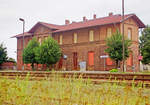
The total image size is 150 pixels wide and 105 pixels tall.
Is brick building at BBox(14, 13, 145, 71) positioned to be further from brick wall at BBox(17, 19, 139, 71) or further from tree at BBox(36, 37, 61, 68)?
tree at BBox(36, 37, 61, 68)

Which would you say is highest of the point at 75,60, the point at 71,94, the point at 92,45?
the point at 92,45

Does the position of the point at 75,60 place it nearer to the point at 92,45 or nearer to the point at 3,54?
the point at 92,45

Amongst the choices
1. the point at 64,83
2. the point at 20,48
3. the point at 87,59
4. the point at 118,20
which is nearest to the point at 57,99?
the point at 64,83

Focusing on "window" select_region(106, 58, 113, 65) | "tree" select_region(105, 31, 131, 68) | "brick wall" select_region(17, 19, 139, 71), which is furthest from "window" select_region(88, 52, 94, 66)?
"tree" select_region(105, 31, 131, 68)

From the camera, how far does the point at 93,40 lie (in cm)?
2997

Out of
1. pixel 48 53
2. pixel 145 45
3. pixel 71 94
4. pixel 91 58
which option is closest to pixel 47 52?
pixel 48 53

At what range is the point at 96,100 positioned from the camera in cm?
428

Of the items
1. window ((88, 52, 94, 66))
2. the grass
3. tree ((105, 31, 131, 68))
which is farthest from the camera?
window ((88, 52, 94, 66))

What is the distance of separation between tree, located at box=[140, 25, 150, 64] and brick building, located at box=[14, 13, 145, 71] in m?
11.4

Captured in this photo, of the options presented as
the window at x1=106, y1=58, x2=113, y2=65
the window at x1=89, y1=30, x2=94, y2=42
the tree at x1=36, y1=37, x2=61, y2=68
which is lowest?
the window at x1=106, y1=58, x2=113, y2=65

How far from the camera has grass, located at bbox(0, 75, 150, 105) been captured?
13.3 ft

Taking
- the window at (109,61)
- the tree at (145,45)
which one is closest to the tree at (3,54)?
the window at (109,61)

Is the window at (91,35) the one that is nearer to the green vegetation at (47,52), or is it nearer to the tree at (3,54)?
the green vegetation at (47,52)

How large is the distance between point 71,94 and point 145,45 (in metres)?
40.3
